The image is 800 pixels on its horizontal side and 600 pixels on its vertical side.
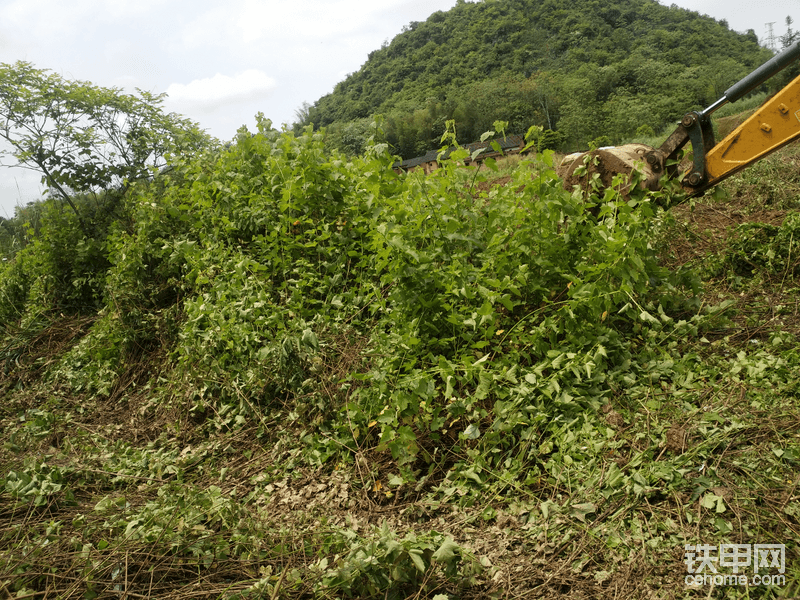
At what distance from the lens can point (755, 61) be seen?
38.2 metres

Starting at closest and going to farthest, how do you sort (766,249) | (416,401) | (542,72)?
(416,401) → (766,249) → (542,72)

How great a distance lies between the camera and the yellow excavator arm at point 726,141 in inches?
142

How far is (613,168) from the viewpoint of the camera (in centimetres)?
454

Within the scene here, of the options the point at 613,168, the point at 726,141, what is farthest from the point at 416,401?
the point at 726,141

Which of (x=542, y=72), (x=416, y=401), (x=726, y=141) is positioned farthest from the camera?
(x=542, y=72)

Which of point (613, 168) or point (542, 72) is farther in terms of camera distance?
point (542, 72)

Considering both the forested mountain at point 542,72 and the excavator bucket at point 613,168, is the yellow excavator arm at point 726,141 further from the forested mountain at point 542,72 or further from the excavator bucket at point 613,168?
the forested mountain at point 542,72

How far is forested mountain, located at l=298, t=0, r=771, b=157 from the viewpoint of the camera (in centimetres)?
3152

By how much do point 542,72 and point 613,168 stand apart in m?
42.0

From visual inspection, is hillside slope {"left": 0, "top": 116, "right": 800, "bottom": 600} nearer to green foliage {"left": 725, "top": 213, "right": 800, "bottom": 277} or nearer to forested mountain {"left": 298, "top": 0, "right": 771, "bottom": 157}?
green foliage {"left": 725, "top": 213, "right": 800, "bottom": 277}

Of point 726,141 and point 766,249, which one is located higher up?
point 726,141

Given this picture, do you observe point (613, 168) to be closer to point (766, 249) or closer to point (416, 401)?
point (766, 249)

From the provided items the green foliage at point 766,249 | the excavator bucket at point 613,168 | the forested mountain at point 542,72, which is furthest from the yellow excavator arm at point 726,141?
the forested mountain at point 542,72

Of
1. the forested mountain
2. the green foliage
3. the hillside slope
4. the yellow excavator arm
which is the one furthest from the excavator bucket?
the forested mountain
